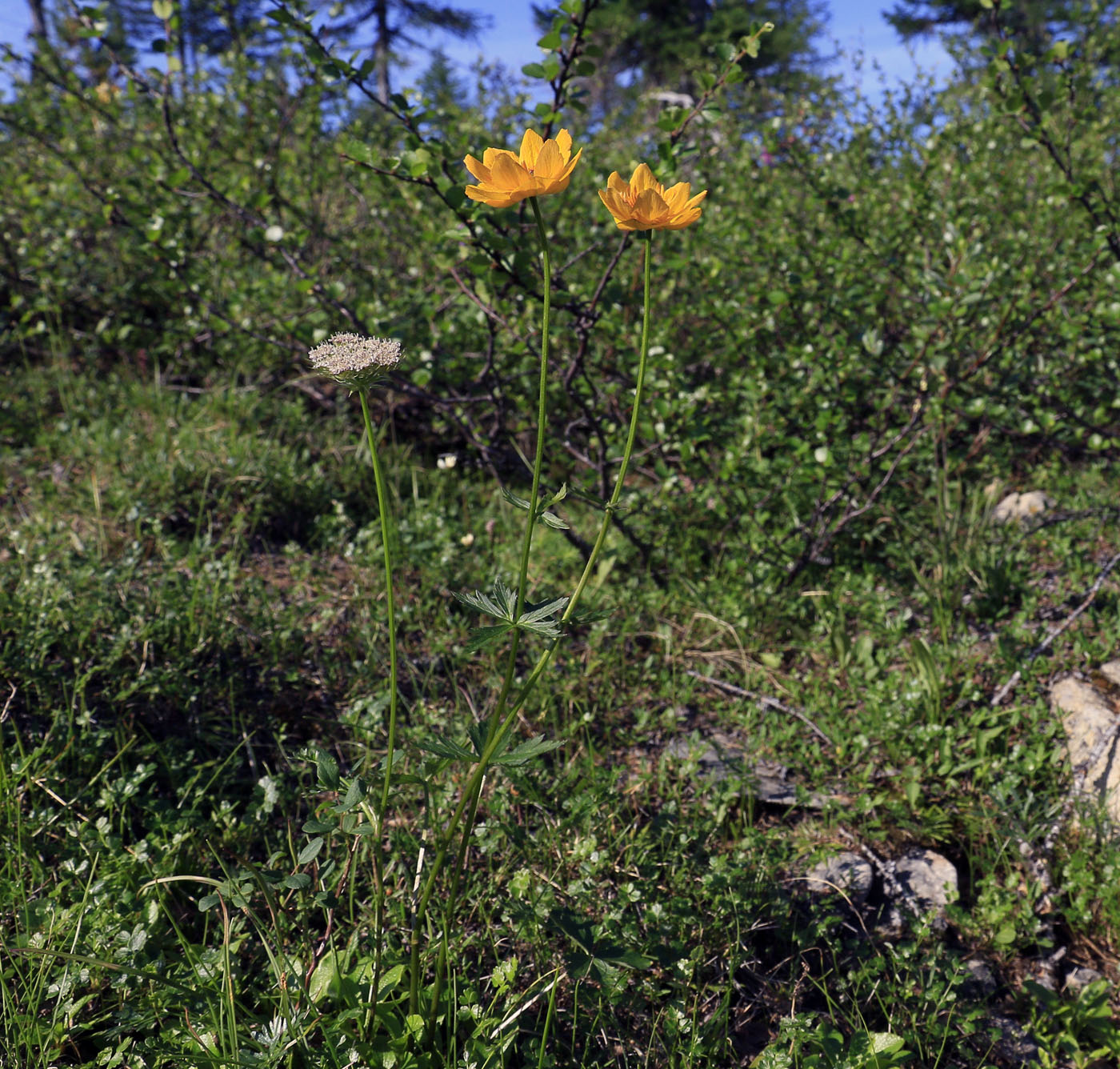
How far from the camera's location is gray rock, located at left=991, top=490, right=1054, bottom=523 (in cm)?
306

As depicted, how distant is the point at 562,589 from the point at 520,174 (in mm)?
1799

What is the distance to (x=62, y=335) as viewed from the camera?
3838mm

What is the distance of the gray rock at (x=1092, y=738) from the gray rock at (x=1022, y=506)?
967 millimetres

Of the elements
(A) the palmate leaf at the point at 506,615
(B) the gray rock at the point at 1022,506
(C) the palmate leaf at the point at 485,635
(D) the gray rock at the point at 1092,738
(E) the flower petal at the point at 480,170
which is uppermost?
(E) the flower petal at the point at 480,170

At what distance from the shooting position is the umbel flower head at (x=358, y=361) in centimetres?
100

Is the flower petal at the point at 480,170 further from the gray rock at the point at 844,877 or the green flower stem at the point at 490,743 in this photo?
the gray rock at the point at 844,877

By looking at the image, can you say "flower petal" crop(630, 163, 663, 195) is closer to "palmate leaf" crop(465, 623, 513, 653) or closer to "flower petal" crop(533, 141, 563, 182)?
"flower petal" crop(533, 141, 563, 182)

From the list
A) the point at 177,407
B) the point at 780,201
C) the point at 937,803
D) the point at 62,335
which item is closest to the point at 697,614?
the point at 937,803

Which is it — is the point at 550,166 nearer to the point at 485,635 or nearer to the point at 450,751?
the point at 485,635

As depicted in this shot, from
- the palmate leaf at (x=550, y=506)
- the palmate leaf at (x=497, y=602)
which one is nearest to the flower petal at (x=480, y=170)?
the palmate leaf at (x=550, y=506)

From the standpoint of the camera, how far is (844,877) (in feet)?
5.82

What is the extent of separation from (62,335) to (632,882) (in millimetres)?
3804

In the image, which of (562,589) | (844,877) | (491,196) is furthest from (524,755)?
(562,589)

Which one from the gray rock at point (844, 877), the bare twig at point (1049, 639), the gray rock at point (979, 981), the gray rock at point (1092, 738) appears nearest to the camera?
the gray rock at point (979, 981)
